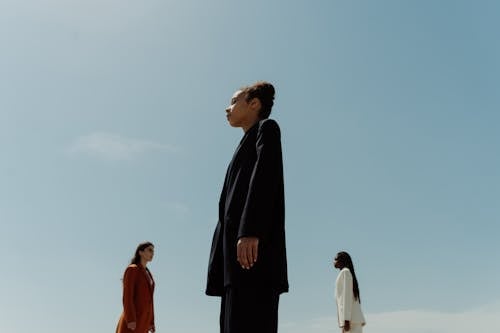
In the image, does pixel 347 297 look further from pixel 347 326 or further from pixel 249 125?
pixel 249 125

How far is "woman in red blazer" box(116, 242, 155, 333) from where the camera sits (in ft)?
28.6

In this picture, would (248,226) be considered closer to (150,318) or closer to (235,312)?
(235,312)

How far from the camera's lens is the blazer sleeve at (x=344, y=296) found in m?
9.50

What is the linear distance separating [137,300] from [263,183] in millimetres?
5960

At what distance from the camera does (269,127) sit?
4062 mm

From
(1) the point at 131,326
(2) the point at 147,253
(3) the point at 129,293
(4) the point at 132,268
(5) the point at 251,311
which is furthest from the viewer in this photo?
(2) the point at 147,253

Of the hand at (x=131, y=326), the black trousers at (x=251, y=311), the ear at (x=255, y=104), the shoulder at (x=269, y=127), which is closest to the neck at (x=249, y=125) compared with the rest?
the ear at (x=255, y=104)

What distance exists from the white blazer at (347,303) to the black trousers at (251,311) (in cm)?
626

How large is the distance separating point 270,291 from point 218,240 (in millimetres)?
611

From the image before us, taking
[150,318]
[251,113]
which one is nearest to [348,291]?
[150,318]

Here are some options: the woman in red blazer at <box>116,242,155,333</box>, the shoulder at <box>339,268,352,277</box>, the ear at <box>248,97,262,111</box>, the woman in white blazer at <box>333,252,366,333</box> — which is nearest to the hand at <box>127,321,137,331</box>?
the woman in red blazer at <box>116,242,155,333</box>

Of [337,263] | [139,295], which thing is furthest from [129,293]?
[337,263]

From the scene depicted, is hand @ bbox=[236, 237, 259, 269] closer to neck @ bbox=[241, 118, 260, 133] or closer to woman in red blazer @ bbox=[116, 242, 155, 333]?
neck @ bbox=[241, 118, 260, 133]

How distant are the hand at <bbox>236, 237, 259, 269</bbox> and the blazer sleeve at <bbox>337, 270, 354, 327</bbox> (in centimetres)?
643
